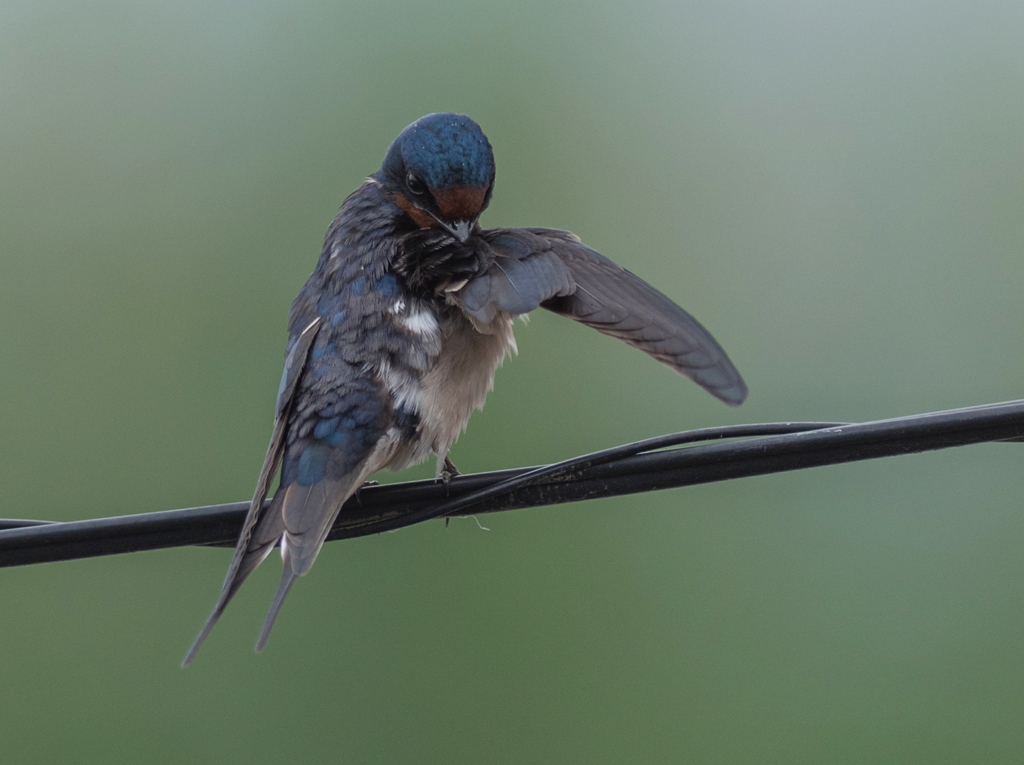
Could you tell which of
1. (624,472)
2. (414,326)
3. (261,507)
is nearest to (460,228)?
(414,326)

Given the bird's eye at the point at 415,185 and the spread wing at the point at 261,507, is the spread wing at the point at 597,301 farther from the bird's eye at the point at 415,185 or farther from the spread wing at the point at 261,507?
the spread wing at the point at 261,507

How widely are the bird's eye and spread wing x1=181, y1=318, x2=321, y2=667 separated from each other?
0.42 m

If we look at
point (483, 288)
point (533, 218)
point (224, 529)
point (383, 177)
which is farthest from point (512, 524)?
point (224, 529)

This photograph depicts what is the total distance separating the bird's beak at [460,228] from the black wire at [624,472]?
2.53 ft

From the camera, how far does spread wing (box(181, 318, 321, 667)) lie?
175cm

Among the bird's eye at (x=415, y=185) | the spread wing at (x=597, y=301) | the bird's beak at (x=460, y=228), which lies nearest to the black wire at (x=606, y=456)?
the spread wing at (x=597, y=301)

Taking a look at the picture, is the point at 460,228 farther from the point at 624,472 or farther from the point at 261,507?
the point at 624,472

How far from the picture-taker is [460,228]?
7.93ft

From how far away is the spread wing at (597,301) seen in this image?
1.90 meters

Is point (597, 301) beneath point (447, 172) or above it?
beneath

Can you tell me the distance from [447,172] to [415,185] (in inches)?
4.5

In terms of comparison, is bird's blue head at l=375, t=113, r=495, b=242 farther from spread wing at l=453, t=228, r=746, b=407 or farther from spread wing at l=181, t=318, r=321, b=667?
spread wing at l=181, t=318, r=321, b=667

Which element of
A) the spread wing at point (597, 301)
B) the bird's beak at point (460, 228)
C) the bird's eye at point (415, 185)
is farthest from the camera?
the bird's eye at point (415, 185)

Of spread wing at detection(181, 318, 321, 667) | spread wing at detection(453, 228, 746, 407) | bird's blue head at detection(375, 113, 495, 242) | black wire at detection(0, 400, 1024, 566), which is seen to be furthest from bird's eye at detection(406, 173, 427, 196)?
black wire at detection(0, 400, 1024, 566)
